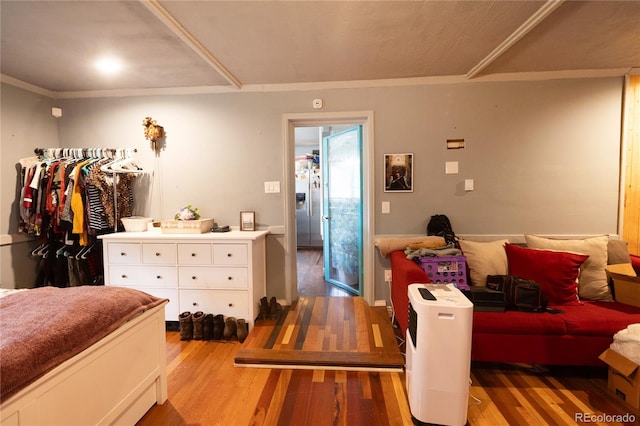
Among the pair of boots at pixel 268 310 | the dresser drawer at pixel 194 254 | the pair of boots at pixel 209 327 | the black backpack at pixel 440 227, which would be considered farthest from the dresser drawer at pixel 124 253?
the black backpack at pixel 440 227

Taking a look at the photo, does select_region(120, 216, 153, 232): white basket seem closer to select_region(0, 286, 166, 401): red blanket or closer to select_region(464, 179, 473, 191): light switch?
select_region(0, 286, 166, 401): red blanket

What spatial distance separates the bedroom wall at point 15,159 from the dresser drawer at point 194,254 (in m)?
1.77

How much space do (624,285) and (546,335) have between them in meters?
0.87

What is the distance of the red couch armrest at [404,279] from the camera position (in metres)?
1.90

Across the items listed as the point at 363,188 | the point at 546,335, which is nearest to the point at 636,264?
the point at 546,335

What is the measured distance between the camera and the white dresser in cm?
245

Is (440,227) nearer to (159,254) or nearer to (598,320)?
(598,320)

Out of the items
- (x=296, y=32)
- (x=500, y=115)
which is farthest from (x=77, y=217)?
(x=500, y=115)

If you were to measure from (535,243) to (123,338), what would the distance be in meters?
3.09

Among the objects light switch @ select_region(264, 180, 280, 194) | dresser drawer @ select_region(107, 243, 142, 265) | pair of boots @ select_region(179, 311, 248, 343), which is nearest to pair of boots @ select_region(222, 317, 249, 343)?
pair of boots @ select_region(179, 311, 248, 343)

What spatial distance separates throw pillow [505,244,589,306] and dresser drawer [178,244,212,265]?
260 cm

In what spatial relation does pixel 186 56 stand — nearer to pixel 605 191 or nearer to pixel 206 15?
pixel 206 15

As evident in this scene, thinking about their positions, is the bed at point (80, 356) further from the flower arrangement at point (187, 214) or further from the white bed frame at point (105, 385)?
the flower arrangement at point (187, 214)

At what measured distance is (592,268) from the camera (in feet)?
7.11
